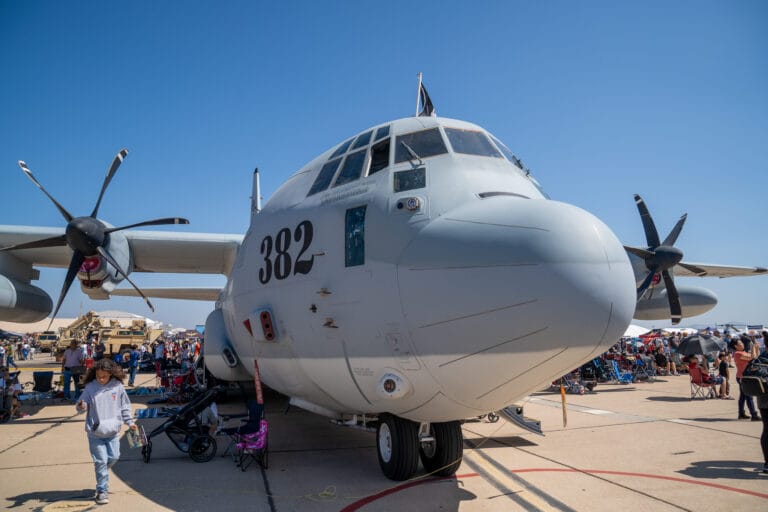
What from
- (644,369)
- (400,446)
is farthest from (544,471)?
(644,369)

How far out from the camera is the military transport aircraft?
159 inches

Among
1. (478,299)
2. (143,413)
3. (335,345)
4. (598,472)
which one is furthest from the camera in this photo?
(143,413)

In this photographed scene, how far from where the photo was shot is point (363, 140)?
253 inches

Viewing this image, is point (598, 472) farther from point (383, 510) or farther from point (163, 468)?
point (163, 468)

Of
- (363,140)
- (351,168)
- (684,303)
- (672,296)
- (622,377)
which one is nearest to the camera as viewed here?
(351,168)

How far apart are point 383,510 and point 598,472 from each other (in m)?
3.42

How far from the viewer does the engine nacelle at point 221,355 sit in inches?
362

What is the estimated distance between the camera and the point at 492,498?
5.72m

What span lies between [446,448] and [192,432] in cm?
415

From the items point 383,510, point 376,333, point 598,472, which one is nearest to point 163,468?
point 383,510

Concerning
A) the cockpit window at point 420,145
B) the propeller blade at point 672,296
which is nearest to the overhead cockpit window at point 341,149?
the cockpit window at point 420,145

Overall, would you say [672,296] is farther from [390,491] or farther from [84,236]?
[84,236]

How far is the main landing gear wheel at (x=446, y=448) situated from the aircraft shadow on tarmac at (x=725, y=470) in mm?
3316

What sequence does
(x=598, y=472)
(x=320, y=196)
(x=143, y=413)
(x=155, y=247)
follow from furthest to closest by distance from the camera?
(x=155, y=247), (x=143, y=413), (x=598, y=472), (x=320, y=196)
